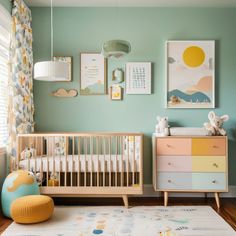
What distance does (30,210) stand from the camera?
2521 millimetres

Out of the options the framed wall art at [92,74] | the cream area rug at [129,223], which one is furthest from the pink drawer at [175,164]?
the framed wall art at [92,74]

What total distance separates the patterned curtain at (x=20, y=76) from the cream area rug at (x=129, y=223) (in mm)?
Answer: 946

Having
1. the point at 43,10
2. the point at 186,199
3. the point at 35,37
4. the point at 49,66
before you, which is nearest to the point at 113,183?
the point at 186,199

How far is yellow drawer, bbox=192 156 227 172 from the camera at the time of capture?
10.8 ft

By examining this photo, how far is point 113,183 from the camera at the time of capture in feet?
10.8

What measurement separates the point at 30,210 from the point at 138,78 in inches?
80.3

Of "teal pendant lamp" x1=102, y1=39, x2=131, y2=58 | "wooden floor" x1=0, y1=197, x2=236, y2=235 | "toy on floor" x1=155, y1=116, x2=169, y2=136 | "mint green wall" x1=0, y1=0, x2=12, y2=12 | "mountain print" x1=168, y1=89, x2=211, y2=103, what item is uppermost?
"mint green wall" x1=0, y1=0, x2=12, y2=12

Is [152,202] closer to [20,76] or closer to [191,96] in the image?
[191,96]

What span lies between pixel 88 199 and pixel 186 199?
3.89 feet

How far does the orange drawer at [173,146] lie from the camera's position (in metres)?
3.28

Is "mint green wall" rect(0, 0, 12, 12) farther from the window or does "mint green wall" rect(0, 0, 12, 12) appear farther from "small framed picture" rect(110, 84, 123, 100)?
"small framed picture" rect(110, 84, 123, 100)

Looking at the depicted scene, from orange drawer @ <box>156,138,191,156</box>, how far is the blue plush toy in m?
1.39

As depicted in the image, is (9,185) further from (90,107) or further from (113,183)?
(90,107)

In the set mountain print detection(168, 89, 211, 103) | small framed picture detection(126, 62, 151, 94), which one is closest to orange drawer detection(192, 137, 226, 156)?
mountain print detection(168, 89, 211, 103)
